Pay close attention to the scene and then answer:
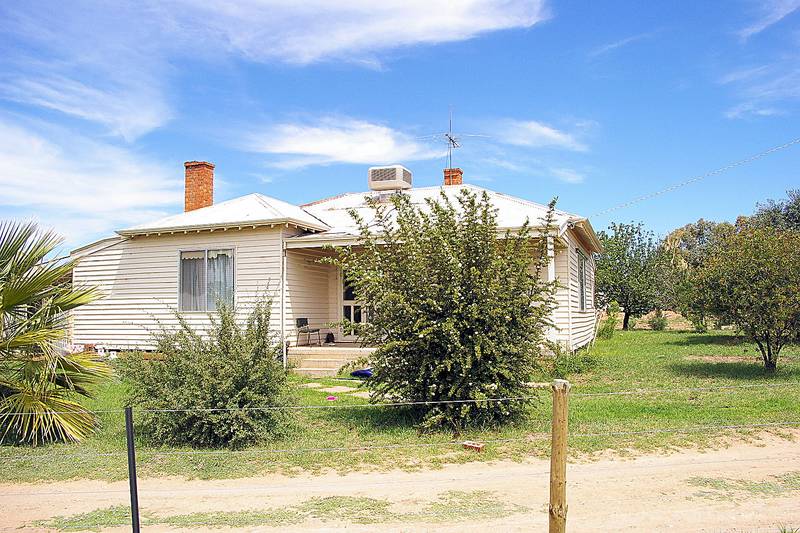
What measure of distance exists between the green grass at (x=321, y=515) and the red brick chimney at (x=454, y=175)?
1686 centimetres

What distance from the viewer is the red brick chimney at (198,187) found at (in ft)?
64.6

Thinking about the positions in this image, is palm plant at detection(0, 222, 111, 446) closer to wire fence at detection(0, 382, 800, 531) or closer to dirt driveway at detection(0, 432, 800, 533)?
wire fence at detection(0, 382, 800, 531)

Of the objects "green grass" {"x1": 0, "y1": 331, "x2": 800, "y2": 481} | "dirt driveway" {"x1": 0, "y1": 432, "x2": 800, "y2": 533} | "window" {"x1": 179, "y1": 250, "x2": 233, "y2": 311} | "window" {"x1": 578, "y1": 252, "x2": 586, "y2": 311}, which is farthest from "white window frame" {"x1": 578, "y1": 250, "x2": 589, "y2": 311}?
"dirt driveway" {"x1": 0, "y1": 432, "x2": 800, "y2": 533}

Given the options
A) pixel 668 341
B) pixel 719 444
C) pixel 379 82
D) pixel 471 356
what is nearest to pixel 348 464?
pixel 471 356

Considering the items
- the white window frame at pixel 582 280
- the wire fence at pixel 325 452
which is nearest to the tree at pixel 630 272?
the white window frame at pixel 582 280

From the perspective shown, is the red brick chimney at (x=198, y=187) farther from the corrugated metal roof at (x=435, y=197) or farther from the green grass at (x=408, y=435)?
the green grass at (x=408, y=435)

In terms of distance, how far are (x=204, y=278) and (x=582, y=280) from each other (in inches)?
437

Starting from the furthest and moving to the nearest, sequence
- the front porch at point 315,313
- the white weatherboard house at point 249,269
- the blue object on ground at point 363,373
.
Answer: the white weatherboard house at point 249,269 < the front porch at point 315,313 < the blue object on ground at point 363,373

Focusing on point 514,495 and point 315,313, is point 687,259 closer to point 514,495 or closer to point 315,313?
point 315,313

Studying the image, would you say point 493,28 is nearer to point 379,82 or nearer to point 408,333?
point 379,82

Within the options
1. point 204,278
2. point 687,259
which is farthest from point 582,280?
point 687,259

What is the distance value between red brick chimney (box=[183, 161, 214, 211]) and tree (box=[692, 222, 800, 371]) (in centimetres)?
1321

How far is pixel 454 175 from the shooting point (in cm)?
2238

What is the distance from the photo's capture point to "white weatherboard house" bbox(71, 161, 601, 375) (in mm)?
15914
